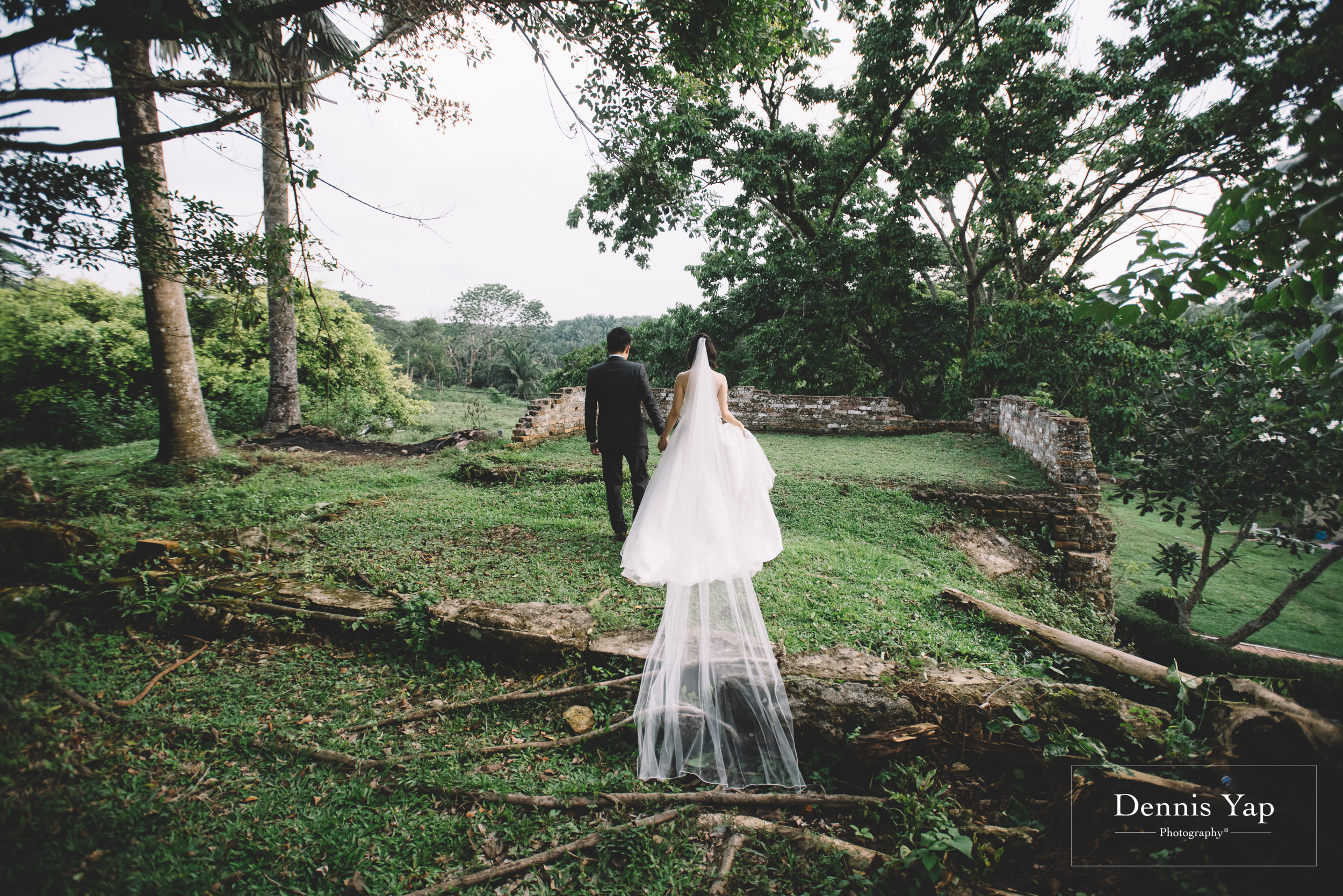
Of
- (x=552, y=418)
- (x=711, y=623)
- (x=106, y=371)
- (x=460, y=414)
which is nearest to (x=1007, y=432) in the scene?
(x=552, y=418)

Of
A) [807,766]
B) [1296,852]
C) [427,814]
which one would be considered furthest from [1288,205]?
[427,814]

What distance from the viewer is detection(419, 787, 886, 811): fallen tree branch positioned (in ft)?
7.48

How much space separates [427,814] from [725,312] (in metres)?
15.1

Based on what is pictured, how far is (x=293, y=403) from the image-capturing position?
32.4 feet

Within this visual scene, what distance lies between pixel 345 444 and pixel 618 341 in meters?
7.49

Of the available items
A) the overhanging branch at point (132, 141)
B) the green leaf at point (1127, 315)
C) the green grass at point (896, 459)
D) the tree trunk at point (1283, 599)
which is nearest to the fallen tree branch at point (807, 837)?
the green leaf at point (1127, 315)

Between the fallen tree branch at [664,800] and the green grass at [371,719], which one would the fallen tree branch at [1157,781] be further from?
the fallen tree branch at [664,800]

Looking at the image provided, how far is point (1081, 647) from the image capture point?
3207mm

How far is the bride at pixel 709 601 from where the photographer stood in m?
2.51

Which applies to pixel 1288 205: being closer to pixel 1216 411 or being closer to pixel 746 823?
pixel 746 823

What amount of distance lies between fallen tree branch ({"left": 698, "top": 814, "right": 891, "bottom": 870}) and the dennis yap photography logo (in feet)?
2.30

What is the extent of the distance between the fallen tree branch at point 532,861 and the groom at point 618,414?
2650mm

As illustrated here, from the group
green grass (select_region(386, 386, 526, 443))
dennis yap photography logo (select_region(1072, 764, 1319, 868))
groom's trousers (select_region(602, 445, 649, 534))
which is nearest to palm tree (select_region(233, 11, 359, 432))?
green grass (select_region(386, 386, 526, 443))

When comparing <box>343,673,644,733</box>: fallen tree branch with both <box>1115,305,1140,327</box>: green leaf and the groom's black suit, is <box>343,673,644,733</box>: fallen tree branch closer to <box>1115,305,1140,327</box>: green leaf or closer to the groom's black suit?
the groom's black suit
